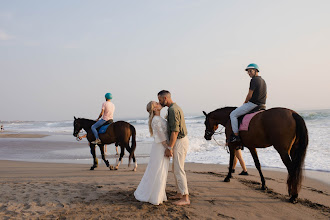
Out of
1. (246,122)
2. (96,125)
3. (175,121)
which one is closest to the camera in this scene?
(175,121)

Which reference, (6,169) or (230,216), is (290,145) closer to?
(230,216)

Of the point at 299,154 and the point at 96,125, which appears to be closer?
the point at 299,154

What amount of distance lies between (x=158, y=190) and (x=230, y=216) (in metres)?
1.22

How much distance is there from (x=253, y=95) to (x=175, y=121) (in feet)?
8.40

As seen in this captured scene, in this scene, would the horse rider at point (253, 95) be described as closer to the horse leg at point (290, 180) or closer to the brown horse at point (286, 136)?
the brown horse at point (286, 136)

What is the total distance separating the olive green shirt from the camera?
162 inches

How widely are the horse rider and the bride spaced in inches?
92.3

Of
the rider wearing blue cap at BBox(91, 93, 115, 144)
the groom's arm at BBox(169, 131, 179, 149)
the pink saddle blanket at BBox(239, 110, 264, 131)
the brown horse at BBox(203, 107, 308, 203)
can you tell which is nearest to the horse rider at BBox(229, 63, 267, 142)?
the pink saddle blanket at BBox(239, 110, 264, 131)

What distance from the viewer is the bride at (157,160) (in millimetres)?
4230

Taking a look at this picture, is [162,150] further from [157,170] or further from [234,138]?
[234,138]

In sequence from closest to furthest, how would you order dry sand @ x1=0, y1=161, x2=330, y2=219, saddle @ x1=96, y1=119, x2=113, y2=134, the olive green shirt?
dry sand @ x1=0, y1=161, x2=330, y2=219 → the olive green shirt → saddle @ x1=96, y1=119, x2=113, y2=134

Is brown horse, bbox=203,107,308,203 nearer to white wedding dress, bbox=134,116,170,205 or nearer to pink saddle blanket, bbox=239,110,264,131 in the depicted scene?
pink saddle blanket, bbox=239,110,264,131

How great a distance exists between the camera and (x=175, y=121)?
410 cm

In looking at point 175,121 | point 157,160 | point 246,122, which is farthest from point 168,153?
point 246,122
